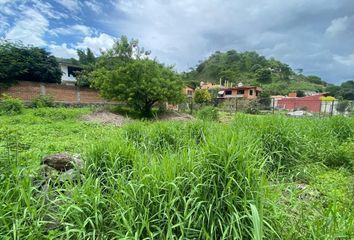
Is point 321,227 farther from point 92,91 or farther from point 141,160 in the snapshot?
point 92,91

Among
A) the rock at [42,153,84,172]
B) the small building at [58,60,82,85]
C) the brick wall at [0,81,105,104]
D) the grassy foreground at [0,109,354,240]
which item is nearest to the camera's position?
the grassy foreground at [0,109,354,240]

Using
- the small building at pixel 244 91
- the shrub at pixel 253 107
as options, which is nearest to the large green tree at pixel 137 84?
the shrub at pixel 253 107

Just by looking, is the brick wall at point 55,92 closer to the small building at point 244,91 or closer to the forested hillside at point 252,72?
the small building at point 244,91

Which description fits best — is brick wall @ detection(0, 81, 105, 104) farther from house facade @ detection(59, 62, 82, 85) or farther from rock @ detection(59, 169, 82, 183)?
rock @ detection(59, 169, 82, 183)

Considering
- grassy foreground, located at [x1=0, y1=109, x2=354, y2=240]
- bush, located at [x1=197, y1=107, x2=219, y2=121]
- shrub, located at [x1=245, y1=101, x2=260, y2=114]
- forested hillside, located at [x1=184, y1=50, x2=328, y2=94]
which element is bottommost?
grassy foreground, located at [x1=0, y1=109, x2=354, y2=240]

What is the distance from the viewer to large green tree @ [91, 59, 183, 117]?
38.9ft

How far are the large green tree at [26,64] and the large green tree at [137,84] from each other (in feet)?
12.3

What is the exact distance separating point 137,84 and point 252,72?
127ft

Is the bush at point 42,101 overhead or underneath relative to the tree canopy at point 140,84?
underneath

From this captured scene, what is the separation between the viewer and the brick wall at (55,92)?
12.2 meters

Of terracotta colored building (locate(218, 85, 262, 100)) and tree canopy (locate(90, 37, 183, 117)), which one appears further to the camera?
terracotta colored building (locate(218, 85, 262, 100))

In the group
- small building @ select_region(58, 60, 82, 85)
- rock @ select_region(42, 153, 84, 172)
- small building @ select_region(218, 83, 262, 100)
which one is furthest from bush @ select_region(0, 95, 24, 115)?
small building @ select_region(218, 83, 262, 100)

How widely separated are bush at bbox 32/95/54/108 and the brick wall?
0.52 m

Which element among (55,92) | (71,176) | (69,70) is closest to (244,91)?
(69,70)
